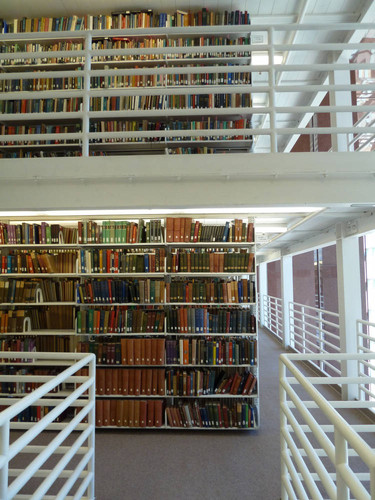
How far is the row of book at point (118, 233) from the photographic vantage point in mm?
3754

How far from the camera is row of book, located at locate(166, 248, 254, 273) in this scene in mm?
3713

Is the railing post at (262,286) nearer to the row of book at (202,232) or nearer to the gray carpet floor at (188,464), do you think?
the gray carpet floor at (188,464)

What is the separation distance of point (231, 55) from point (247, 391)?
11.9 feet

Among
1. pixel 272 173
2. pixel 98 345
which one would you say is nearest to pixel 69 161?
pixel 272 173

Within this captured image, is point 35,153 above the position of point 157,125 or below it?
below

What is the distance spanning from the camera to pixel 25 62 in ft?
12.8

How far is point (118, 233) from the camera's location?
12.3ft

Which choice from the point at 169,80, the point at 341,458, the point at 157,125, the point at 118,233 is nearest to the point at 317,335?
the point at 118,233

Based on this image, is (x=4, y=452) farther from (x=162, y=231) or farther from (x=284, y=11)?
(x=284, y=11)

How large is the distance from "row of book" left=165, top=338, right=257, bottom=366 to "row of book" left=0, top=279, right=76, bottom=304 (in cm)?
133

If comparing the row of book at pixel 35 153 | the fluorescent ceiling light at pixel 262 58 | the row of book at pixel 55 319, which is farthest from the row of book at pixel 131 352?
the fluorescent ceiling light at pixel 262 58

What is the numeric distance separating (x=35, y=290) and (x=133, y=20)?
330 centimetres

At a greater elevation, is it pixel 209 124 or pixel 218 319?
pixel 209 124

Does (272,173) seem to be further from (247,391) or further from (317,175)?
(247,391)
